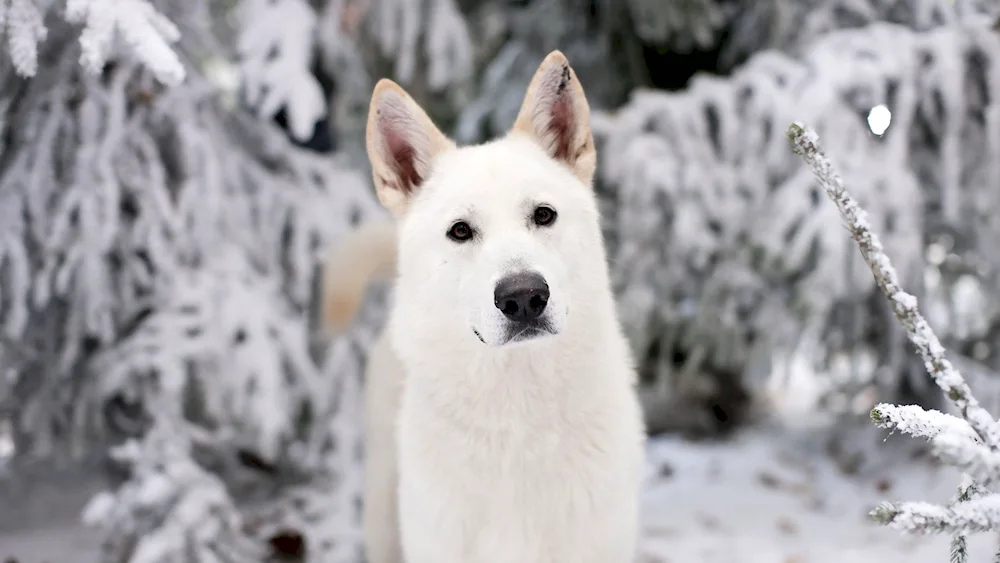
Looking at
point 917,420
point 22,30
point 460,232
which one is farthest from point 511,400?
point 22,30

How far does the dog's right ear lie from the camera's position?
2014 mm

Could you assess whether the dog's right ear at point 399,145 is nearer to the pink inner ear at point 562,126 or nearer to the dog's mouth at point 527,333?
the pink inner ear at point 562,126

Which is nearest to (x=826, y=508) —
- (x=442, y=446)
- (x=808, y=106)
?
(x=808, y=106)

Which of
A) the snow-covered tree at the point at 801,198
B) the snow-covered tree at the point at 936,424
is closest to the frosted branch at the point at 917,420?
the snow-covered tree at the point at 936,424

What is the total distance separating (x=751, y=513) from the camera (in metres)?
3.56

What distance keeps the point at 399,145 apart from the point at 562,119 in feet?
1.61

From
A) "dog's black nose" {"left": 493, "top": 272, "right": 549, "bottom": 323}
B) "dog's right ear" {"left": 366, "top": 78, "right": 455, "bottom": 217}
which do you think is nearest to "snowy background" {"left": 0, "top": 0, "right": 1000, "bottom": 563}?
"dog's right ear" {"left": 366, "top": 78, "right": 455, "bottom": 217}

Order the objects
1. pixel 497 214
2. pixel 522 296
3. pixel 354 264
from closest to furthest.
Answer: pixel 522 296
pixel 497 214
pixel 354 264

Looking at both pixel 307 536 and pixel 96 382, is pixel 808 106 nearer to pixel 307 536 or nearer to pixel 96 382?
pixel 307 536

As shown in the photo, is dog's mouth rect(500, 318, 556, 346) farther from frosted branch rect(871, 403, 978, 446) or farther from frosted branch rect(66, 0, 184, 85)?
frosted branch rect(66, 0, 184, 85)

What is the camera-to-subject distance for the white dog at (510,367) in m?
1.92

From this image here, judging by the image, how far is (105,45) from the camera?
6.66 ft

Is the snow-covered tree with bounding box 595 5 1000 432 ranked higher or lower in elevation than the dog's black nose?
higher

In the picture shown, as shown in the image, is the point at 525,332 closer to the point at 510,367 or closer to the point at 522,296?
the point at 522,296
